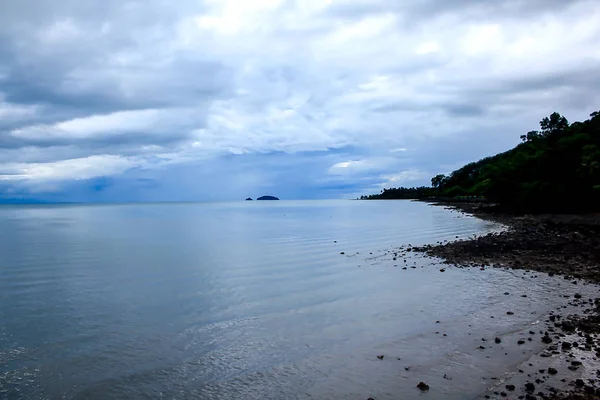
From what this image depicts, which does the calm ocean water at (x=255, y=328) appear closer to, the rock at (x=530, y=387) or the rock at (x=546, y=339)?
the rock at (x=530, y=387)

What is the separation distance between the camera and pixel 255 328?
616 inches

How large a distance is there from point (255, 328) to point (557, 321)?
34.3 feet

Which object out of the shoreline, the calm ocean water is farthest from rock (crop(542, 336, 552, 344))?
the calm ocean water

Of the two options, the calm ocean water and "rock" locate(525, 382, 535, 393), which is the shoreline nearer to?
"rock" locate(525, 382, 535, 393)

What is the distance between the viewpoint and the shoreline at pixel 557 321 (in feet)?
32.1

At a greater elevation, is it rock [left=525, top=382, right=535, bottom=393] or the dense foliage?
the dense foliage

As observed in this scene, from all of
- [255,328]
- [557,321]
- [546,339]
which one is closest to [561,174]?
[557,321]

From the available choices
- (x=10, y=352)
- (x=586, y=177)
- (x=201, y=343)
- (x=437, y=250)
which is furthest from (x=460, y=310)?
(x=586, y=177)

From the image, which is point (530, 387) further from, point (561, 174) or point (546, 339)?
point (561, 174)

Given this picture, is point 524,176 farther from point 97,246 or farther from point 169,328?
point 169,328

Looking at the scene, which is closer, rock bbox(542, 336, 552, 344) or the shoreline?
the shoreline

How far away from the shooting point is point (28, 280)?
25.4 metres

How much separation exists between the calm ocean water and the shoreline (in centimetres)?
75

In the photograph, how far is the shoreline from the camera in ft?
32.1
